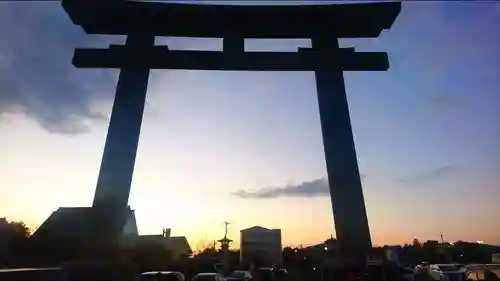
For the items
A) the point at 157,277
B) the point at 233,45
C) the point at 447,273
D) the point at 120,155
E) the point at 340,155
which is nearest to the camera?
the point at 120,155

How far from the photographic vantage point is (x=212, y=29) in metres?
12.1

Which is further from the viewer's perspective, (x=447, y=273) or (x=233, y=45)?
(x=447, y=273)

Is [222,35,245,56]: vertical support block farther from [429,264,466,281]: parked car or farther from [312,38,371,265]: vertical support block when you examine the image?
[429,264,466,281]: parked car

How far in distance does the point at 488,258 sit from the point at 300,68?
42623mm

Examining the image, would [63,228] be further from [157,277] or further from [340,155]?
[340,155]

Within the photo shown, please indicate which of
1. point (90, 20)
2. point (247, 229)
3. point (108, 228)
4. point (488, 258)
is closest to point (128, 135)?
point (108, 228)

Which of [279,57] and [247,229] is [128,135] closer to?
[279,57]

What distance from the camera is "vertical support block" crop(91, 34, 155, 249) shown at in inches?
Answer: 412

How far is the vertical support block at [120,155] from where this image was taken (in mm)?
10453

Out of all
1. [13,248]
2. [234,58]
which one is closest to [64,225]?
[13,248]

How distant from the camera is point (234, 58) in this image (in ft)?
39.6

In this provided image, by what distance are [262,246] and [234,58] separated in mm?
31870

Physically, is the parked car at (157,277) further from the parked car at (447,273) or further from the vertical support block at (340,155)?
the parked car at (447,273)

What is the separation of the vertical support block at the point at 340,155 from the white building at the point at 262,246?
31211mm
